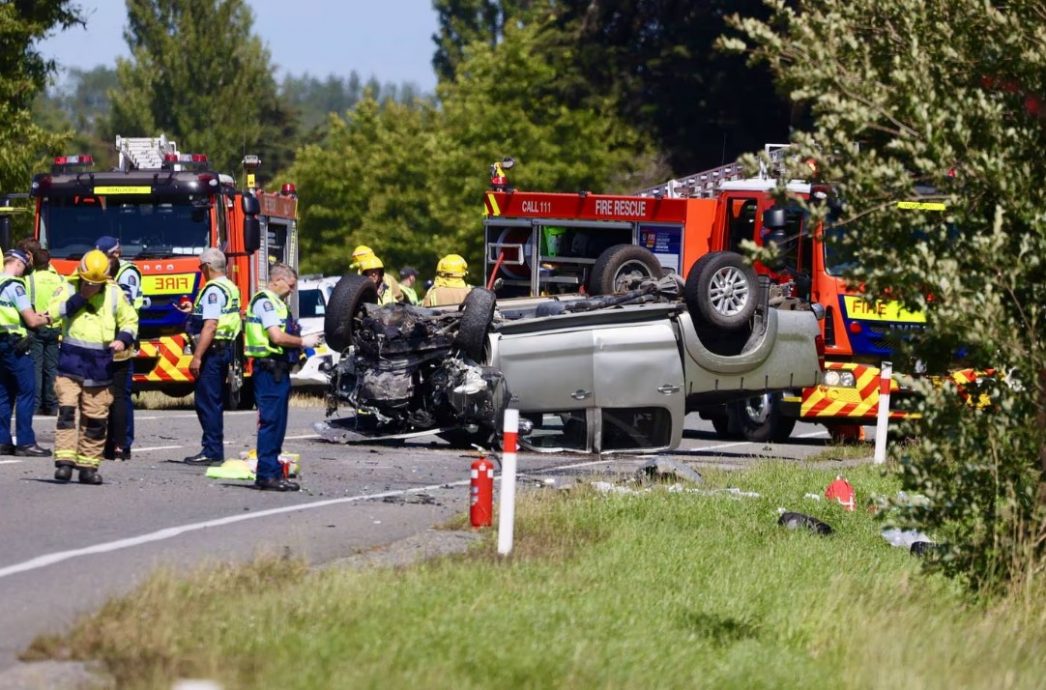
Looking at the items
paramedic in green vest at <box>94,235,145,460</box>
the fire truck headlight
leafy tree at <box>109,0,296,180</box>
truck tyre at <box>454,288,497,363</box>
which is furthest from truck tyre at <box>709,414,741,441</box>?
leafy tree at <box>109,0,296,180</box>

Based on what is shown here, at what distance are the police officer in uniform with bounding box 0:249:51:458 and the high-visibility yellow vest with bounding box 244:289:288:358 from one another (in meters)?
2.91

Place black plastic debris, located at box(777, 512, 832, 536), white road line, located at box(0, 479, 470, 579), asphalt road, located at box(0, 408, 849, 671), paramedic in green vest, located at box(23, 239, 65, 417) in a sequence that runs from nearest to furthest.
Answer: asphalt road, located at box(0, 408, 849, 671), white road line, located at box(0, 479, 470, 579), black plastic debris, located at box(777, 512, 832, 536), paramedic in green vest, located at box(23, 239, 65, 417)

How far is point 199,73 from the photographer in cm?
7212

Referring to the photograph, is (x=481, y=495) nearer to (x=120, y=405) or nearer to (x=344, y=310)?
(x=120, y=405)

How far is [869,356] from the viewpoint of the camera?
19.1m

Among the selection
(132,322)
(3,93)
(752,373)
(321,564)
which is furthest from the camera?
(3,93)

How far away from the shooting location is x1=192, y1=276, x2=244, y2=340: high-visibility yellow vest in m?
14.3

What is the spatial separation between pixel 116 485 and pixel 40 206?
31.2 ft

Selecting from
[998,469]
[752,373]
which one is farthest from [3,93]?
[998,469]

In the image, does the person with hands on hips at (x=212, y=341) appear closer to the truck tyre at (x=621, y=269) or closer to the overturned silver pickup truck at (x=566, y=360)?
the overturned silver pickup truck at (x=566, y=360)

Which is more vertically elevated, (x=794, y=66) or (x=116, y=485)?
(x=794, y=66)

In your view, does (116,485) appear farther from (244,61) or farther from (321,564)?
(244,61)

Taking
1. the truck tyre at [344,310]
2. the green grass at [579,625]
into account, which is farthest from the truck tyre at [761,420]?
the green grass at [579,625]

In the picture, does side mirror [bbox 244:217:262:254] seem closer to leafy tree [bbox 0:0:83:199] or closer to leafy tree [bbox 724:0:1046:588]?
leafy tree [bbox 0:0:83:199]
